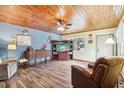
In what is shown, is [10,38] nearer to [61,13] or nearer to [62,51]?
[61,13]

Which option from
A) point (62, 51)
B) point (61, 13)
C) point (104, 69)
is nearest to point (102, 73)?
point (104, 69)

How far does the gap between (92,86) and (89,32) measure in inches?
211

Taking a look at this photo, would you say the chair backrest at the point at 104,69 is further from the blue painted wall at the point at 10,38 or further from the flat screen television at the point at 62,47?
the flat screen television at the point at 62,47

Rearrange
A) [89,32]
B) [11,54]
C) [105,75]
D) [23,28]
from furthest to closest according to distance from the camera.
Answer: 1. [89,32]
2. [23,28]
3. [11,54]
4. [105,75]

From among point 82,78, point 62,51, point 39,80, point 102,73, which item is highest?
point 62,51

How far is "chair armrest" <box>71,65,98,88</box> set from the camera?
2262 millimetres

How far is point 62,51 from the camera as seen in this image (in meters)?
8.23

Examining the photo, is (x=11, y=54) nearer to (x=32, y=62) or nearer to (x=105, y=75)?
(x=32, y=62)

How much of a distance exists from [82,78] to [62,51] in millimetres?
5802

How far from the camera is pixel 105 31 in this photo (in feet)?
20.6

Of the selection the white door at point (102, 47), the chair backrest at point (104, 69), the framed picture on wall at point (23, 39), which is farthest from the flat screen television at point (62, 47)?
the chair backrest at point (104, 69)

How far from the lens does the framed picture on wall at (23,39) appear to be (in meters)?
5.61

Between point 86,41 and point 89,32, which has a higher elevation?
point 89,32
